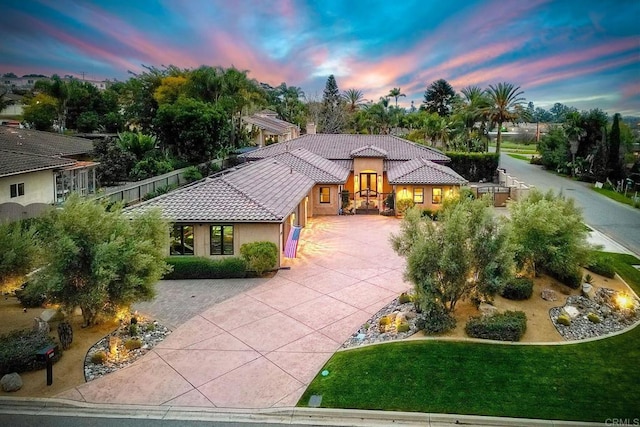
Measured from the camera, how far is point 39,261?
16.9 m

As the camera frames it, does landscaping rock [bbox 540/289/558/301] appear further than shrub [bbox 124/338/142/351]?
Yes

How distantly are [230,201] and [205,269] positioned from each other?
370cm

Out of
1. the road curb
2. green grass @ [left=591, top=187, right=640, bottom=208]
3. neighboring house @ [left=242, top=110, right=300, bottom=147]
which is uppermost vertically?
neighboring house @ [left=242, top=110, right=300, bottom=147]

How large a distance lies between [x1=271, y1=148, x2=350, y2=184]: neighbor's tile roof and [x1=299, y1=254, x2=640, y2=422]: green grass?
21.9m

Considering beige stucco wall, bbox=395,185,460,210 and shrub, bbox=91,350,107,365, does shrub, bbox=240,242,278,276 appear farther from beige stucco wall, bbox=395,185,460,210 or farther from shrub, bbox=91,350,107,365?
beige stucco wall, bbox=395,185,460,210

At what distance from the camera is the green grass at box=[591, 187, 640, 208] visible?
1499 inches

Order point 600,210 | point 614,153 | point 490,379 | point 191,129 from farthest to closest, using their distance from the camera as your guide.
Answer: point 191,129 < point 614,153 < point 600,210 < point 490,379

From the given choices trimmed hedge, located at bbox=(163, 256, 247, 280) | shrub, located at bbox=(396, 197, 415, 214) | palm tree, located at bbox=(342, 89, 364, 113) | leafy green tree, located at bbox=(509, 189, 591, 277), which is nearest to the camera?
leafy green tree, located at bbox=(509, 189, 591, 277)

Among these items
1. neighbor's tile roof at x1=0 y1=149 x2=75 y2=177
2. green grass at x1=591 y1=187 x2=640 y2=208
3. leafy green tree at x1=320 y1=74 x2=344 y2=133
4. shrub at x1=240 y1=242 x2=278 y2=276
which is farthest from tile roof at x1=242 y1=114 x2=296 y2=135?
shrub at x1=240 y1=242 x2=278 y2=276

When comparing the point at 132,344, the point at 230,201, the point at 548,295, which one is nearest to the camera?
the point at 132,344

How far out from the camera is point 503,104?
55000 millimetres

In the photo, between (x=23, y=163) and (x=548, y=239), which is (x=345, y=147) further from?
(x=548, y=239)

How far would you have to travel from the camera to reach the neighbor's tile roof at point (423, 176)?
34.7 metres

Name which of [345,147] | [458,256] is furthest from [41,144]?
[458,256]
